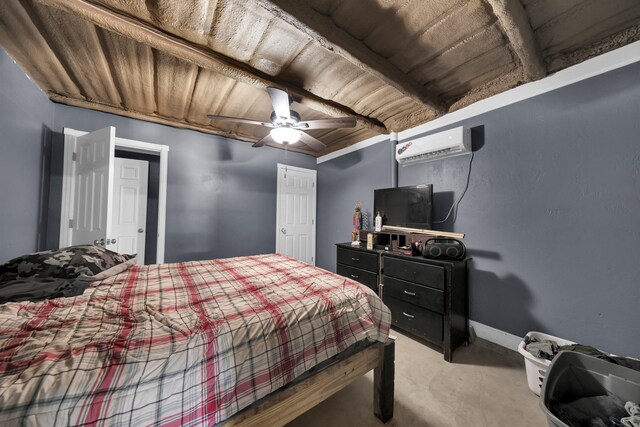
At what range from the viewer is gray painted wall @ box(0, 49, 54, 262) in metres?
1.69

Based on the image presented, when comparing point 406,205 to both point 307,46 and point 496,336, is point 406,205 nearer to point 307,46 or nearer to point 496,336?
point 496,336

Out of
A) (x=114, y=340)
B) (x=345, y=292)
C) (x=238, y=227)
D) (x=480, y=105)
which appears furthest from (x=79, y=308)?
(x=480, y=105)

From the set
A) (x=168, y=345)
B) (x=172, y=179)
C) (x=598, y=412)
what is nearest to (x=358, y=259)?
(x=598, y=412)

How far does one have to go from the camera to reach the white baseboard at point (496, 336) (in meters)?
1.98

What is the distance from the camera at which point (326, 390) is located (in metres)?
1.20

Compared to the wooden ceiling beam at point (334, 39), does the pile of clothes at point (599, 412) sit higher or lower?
lower

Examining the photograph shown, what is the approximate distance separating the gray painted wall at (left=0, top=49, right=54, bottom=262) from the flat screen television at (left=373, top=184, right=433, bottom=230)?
3.49m

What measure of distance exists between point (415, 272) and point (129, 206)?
13.3 feet

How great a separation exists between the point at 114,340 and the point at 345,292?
1077 millimetres

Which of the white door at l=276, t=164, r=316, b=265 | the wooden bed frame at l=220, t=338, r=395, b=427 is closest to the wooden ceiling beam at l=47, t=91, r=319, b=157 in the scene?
the white door at l=276, t=164, r=316, b=265

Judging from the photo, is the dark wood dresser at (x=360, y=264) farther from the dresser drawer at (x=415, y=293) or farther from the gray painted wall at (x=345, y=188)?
the gray painted wall at (x=345, y=188)

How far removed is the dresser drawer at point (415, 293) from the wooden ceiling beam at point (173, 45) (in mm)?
2054

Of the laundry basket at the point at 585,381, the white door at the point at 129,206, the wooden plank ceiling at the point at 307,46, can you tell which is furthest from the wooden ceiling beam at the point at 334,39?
the white door at the point at 129,206

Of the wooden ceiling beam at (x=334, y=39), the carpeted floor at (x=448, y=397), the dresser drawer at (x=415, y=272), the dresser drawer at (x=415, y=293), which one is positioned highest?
the wooden ceiling beam at (x=334, y=39)
